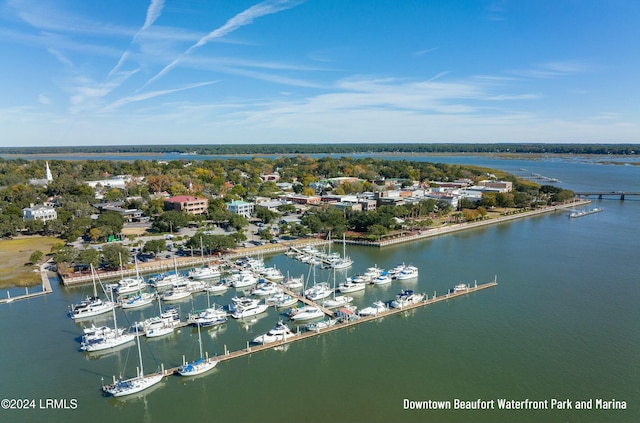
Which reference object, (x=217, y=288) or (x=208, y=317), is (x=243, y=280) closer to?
(x=217, y=288)

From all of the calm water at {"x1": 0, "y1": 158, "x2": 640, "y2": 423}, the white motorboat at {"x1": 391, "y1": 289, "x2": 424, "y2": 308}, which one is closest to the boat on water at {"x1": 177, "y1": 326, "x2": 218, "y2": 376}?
the calm water at {"x1": 0, "y1": 158, "x2": 640, "y2": 423}

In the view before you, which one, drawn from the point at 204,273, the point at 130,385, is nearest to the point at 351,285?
the point at 204,273

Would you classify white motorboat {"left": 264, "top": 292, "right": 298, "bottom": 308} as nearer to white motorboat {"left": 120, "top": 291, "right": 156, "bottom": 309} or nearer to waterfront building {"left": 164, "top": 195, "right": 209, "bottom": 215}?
white motorboat {"left": 120, "top": 291, "right": 156, "bottom": 309}

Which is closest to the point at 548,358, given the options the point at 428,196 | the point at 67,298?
the point at 67,298

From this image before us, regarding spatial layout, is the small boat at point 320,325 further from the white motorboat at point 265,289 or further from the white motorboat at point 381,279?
the white motorboat at point 381,279

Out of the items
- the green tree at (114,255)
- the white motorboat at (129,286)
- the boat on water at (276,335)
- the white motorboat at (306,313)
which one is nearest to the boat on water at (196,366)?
the boat on water at (276,335)

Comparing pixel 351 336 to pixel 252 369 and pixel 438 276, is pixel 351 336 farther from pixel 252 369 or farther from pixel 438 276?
pixel 438 276
